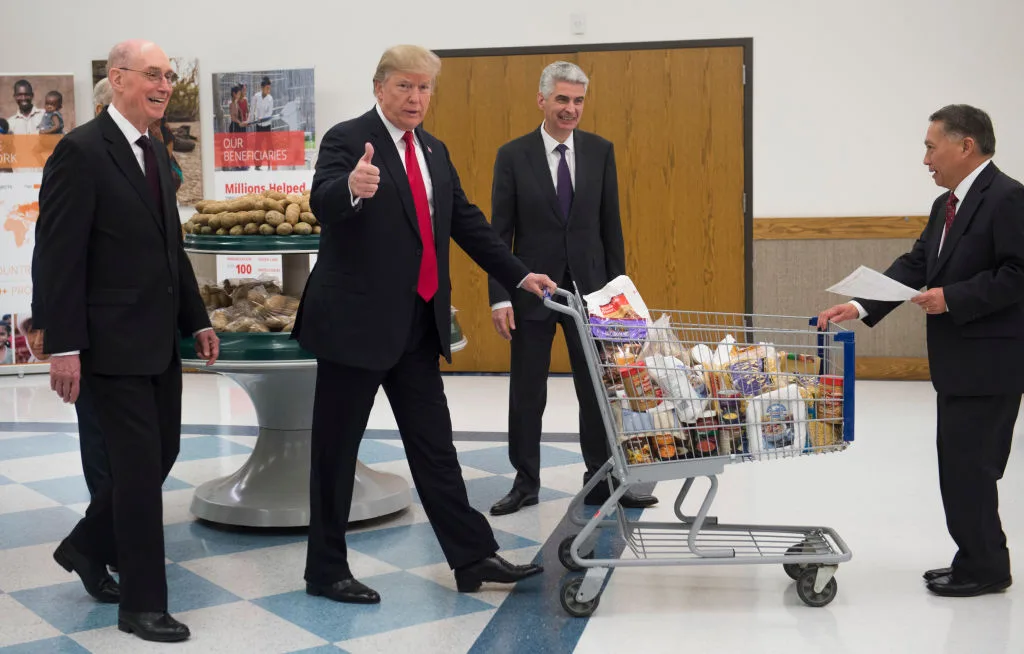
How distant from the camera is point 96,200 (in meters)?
2.88

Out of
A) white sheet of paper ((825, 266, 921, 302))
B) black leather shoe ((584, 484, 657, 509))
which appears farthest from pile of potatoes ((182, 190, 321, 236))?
white sheet of paper ((825, 266, 921, 302))

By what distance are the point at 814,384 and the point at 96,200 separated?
1987 millimetres

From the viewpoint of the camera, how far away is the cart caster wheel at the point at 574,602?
3082mm

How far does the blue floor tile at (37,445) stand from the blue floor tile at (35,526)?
1.17 m

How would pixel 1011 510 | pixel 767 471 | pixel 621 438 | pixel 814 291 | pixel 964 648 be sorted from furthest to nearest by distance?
pixel 814 291
pixel 767 471
pixel 1011 510
pixel 621 438
pixel 964 648

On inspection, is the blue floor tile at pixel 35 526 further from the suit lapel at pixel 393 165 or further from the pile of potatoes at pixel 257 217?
the suit lapel at pixel 393 165

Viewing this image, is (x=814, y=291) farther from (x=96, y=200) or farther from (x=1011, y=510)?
(x=96, y=200)

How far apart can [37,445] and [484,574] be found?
10.8ft

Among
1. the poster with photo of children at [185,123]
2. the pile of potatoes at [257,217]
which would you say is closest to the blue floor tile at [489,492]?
the pile of potatoes at [257,217]

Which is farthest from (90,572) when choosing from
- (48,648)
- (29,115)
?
(29,115)

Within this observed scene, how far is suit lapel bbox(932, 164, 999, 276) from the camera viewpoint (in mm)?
3191

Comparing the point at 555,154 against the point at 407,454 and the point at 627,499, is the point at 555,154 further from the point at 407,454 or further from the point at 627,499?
the point at 407,454

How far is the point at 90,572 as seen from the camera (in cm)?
322

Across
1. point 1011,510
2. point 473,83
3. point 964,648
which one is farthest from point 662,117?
point 964,648
